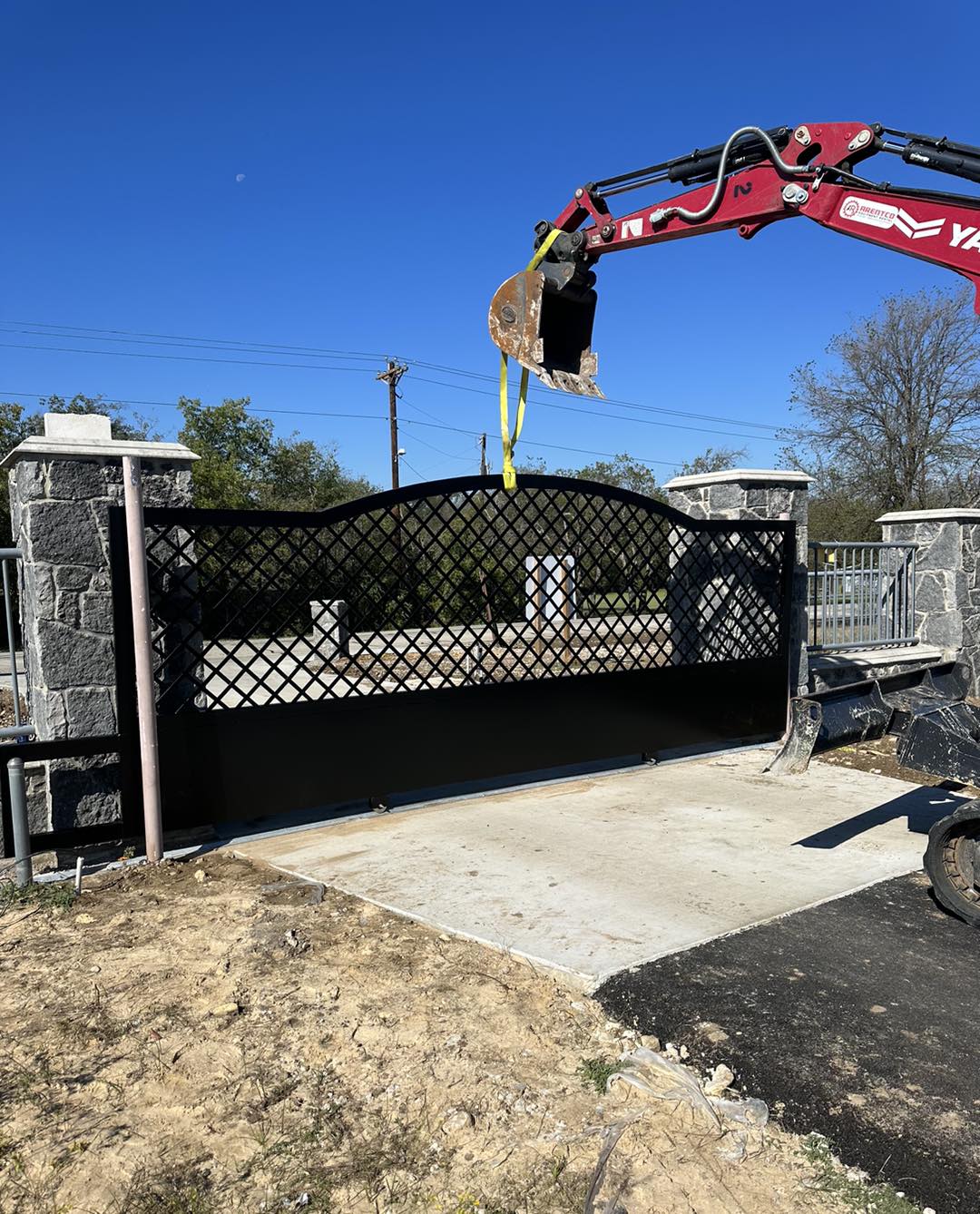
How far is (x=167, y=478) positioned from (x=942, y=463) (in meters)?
24.0

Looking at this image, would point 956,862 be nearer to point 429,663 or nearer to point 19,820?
point 429,663

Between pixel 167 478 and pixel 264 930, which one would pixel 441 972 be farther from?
pixel 167 478

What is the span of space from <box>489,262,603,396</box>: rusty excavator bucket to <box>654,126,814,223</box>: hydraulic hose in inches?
21.7

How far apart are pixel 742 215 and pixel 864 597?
577 cm

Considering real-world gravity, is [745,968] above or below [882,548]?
below

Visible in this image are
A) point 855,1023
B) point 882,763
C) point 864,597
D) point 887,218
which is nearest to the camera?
point 855,1023

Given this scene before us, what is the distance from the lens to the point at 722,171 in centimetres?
437

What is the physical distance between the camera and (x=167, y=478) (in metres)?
4.79

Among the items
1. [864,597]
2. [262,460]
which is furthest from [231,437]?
[864,597]

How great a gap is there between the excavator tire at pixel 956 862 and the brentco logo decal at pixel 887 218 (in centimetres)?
251

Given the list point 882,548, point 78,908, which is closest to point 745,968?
point 78,908

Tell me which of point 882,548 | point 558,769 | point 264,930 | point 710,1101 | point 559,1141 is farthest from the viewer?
point 882,548

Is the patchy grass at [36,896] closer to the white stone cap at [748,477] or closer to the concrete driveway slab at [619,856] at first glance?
the concrete driveway slab at [619,856]

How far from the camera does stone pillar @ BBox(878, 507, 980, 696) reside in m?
9.29
